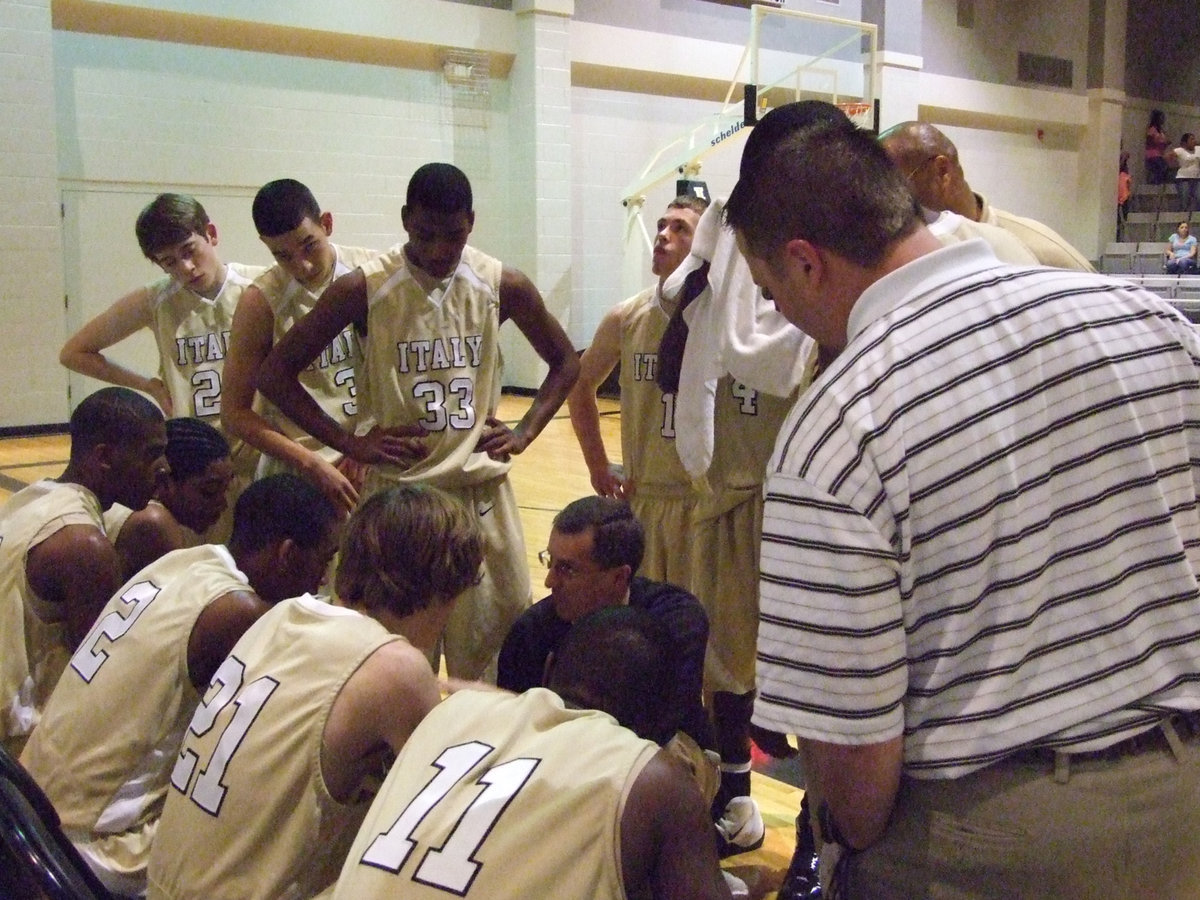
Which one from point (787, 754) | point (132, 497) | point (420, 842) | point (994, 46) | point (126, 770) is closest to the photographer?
point (420, 842)

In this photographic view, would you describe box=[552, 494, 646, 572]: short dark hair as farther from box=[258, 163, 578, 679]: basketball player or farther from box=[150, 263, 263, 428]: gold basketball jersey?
box=[150, 263, 263, 428]: gold basketball jersey

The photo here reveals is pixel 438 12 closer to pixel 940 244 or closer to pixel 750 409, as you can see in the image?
pixel 750 409

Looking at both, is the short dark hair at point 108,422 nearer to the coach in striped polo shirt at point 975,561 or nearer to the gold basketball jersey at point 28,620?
the gold basketball jersey at point 28,620

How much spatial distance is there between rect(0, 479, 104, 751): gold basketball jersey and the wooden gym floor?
159cm

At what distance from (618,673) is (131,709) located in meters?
0.95

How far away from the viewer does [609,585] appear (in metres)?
2.62

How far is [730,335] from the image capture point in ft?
8.59

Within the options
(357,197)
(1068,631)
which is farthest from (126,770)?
(357,197)

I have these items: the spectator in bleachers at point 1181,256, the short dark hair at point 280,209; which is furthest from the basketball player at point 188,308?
the spectator in bleachers at point 1181,256

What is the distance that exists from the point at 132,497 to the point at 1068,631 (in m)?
2.11

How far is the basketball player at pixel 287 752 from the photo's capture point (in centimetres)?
163

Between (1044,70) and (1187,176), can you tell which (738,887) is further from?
(1187,176)

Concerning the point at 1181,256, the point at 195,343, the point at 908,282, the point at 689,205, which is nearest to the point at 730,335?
the point at 689,205

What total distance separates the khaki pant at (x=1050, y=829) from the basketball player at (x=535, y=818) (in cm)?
25
